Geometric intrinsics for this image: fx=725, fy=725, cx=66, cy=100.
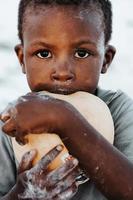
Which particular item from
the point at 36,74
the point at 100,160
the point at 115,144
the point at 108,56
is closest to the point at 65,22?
the point at 36,74

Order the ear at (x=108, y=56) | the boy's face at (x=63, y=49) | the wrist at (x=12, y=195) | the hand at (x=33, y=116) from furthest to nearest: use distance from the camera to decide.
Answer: the ear at (x=108, y=56) < the boy's face at (x=63, y=49) < the wrist at (x=12, y=195) < the hand at (x=33, y=116)

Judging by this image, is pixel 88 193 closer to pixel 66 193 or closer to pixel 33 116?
pixel 66 193

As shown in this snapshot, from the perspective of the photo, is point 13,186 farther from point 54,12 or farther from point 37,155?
point 54,12

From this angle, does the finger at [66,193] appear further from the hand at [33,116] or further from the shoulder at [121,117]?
the shoulder at [121,117]

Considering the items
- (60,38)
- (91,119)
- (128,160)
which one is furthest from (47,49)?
(128,160)

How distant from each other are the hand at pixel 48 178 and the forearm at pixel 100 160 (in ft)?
0.22

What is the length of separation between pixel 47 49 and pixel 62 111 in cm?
48

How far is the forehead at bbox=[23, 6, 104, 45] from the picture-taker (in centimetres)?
332

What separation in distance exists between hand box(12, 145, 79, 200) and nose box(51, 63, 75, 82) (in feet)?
1.38

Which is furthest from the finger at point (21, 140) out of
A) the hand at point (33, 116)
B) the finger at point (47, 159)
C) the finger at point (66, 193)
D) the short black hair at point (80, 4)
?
the short black hair at point (80, 4)

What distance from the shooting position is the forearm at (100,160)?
2.95 m

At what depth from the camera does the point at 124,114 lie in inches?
135

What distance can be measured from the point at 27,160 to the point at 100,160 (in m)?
0.30

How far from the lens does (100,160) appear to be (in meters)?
2.97
